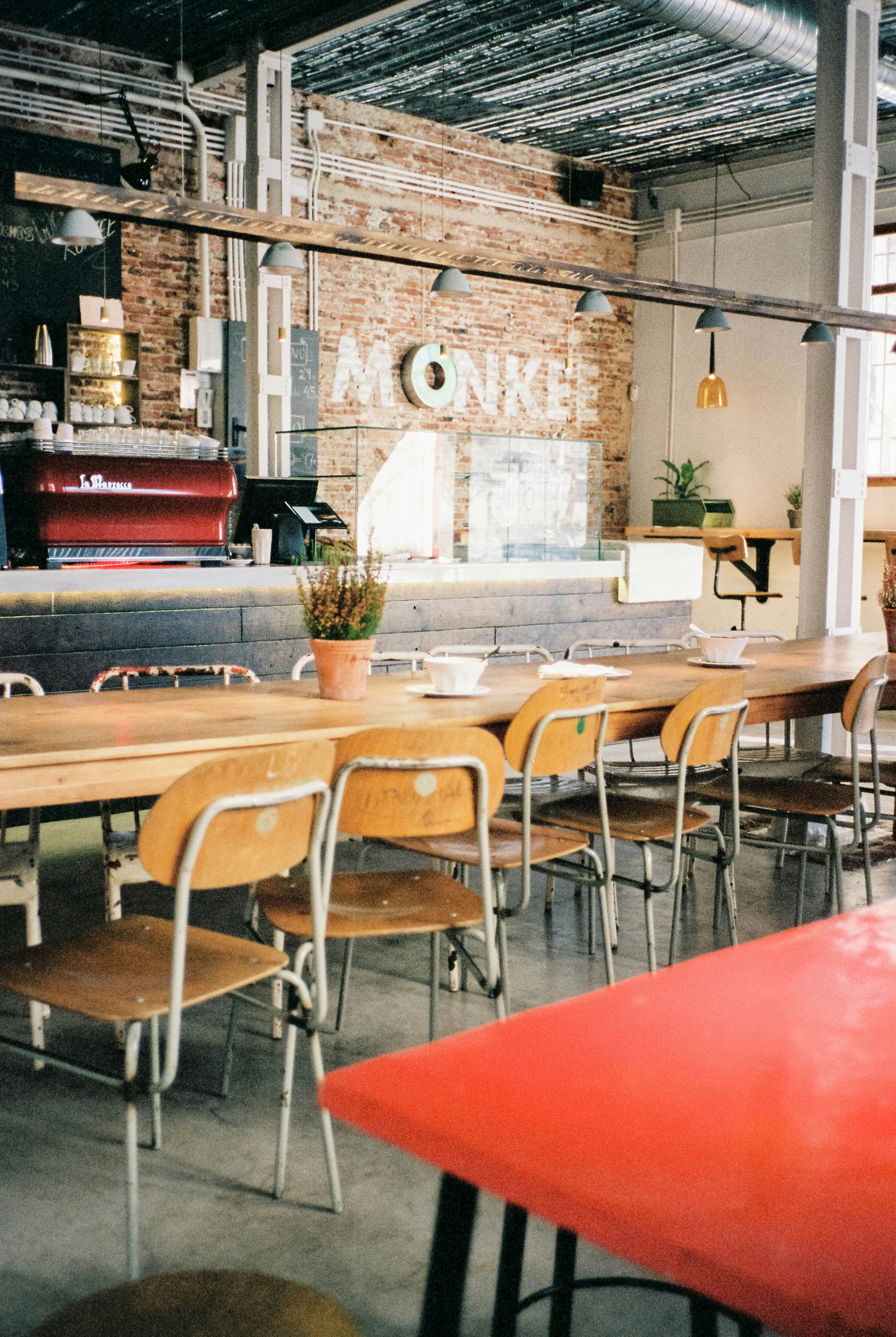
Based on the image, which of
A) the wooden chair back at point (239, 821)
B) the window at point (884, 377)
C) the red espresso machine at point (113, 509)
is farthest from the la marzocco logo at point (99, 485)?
the window at point (884, 377)

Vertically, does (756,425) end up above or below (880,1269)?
above

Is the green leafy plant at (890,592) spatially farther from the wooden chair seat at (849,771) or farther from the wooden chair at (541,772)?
the wooden chair at (541,772)

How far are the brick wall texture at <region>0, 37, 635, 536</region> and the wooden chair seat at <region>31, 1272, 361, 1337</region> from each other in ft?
24.1

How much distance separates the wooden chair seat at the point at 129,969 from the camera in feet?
6.43

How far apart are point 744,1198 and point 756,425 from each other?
1015 cm

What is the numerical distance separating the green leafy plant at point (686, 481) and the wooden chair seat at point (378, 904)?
806 centimetres

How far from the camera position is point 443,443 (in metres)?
5.81

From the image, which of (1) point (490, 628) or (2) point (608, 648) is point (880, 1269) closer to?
(1) point (490, 628)

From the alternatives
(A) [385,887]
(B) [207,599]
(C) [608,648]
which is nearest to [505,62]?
(C) [608,648]

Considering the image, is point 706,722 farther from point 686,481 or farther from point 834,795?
point 686,481

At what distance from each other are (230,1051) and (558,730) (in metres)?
0.99

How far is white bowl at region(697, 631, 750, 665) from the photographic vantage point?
4.02m

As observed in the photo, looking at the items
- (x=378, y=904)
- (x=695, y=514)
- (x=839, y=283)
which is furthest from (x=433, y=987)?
(x=695, y=514)

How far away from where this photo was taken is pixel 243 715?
2842 mm
